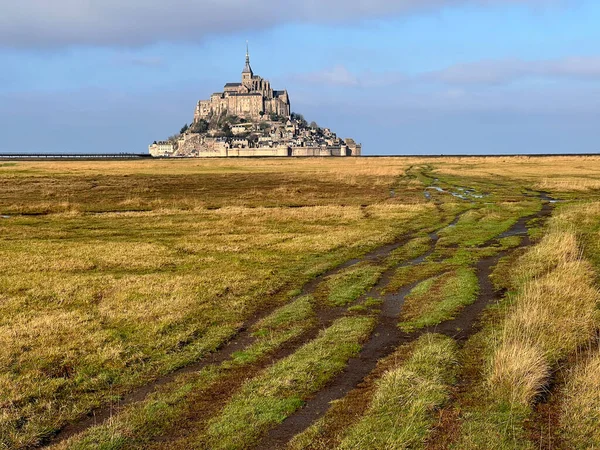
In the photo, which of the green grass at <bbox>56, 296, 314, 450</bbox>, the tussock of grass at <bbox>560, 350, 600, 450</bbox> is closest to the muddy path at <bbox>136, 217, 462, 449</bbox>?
the green grass at <bbox>56, 296, 314, 450</bbox>

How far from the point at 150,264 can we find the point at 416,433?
1574 centimetres

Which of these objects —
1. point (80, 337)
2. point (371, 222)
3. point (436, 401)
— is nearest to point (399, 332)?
point (436, 401)

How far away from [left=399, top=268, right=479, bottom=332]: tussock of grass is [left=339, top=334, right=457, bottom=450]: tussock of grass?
248 centimetres

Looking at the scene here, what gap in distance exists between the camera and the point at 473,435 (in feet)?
28.2

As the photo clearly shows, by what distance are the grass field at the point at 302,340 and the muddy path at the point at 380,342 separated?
0.17 ft

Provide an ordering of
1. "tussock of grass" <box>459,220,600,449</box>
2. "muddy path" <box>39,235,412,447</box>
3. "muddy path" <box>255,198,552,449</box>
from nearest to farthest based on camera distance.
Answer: "tussock of grass" <box>459,220,600,449</box> < "muddy path" <box>255,198,552,449</box> < "muddy path" <box>39,235,412,447</box>

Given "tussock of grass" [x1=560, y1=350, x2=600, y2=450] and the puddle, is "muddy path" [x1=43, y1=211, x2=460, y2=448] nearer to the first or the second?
"tussock of grass" [x1=560, y1=350, x2=600, y2=450]

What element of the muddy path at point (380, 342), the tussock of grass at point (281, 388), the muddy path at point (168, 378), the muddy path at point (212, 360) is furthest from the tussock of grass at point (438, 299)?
the muddy path at point (168, 378)

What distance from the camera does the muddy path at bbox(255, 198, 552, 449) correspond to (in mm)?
9281

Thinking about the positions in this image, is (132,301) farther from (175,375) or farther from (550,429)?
(550,429)

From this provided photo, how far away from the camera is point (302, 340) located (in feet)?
44.1

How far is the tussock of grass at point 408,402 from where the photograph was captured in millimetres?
8562

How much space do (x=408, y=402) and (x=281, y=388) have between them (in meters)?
2.39

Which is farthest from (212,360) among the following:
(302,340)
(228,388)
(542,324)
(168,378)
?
(542,324)
